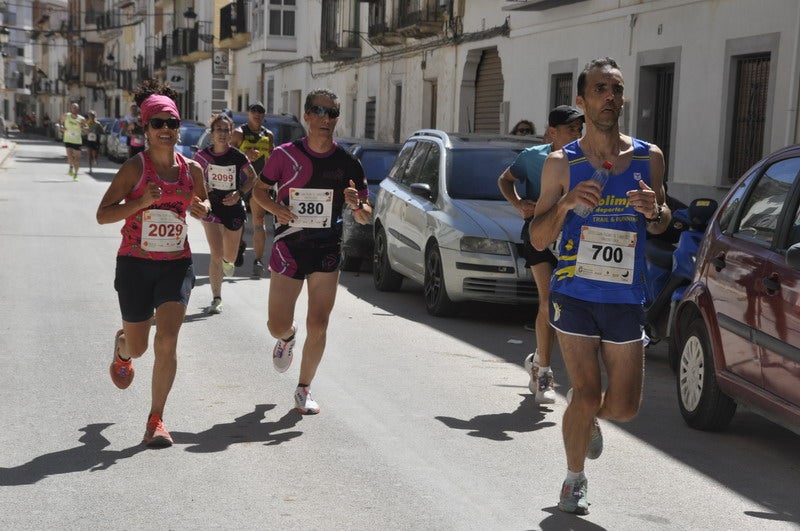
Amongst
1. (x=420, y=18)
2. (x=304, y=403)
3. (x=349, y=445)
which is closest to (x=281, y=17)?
(x=420, y=18)

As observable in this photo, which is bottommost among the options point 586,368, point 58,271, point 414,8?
point 58,271

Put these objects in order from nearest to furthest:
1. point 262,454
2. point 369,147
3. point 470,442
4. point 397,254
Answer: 1. point 262,454
2. point 470,442
3. point 397,254
4. point 369,147

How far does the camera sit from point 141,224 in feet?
21.4

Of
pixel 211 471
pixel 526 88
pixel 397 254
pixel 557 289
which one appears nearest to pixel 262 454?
pixel 211 471

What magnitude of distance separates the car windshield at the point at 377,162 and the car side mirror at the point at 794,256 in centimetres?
1096

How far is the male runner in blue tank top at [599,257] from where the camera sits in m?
5.23

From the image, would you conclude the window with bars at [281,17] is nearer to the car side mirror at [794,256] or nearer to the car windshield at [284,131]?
the car windshield at [284,131]

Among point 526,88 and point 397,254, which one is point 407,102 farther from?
point 397,254

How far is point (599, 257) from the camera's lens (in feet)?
17.4

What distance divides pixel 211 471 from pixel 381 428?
50.6 inches

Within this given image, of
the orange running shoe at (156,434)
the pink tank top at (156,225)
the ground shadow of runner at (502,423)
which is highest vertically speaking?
the pink tank top at (156,225)

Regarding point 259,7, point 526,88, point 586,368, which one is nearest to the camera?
point 586,368

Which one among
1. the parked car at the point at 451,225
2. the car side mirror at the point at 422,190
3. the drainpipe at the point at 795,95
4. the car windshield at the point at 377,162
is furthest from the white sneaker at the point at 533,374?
the car windshield at the point at 377,162

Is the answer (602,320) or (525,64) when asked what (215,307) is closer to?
(602,320)
